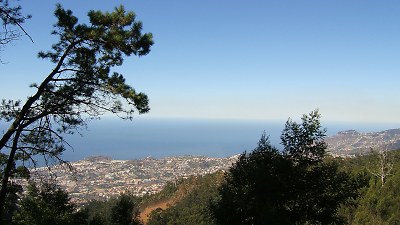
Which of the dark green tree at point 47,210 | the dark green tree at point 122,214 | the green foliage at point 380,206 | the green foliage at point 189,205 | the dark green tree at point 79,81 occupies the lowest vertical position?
the green foliage at point 189,205

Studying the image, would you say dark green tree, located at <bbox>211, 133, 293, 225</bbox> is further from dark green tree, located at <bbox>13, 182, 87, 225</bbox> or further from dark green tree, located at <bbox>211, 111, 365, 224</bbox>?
dark green tree, located at <bbox>13, 182, 87, 225</bbox>

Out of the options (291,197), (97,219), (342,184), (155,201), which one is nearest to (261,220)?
(291,197)

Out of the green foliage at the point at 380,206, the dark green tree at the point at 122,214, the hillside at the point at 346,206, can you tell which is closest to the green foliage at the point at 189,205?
the hillside at the point at 346,206

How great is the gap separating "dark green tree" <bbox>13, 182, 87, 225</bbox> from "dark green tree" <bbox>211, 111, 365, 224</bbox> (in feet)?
26.2

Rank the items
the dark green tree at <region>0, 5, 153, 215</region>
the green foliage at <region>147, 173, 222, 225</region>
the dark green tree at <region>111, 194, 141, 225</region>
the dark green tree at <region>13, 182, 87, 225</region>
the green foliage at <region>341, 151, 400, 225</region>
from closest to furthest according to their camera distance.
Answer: the dark green tree at <region>0, 5, 153, 215</region> → the dark green tree at <region>13, 182, 87, 225</region> → the dark green tree at <region>111, 194, 141, 225</region> → the green foliage at <region>341, 151, 400, 225</region> → the green foliage at <region>147, 173, 222, 225</region>

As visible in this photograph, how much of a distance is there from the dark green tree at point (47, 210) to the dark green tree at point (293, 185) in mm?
7978

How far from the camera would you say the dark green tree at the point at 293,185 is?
10.5m

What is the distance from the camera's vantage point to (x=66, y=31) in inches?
303

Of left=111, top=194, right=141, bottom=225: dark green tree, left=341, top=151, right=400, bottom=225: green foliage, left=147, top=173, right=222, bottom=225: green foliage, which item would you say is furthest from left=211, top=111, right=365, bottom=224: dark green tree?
left=147, top=173, right=222, bottom=225: green foliage

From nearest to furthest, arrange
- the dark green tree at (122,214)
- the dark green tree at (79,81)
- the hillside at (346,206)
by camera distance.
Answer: the dark green tree at (79,81), the dark green tree at (122,214), the hillside at (346,206)

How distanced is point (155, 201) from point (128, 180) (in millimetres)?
64208

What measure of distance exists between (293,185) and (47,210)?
10914 millimetres

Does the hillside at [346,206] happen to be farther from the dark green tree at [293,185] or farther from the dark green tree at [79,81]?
the dark green tree at [79,81]

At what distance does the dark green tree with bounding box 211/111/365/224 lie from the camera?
10.5 metres
